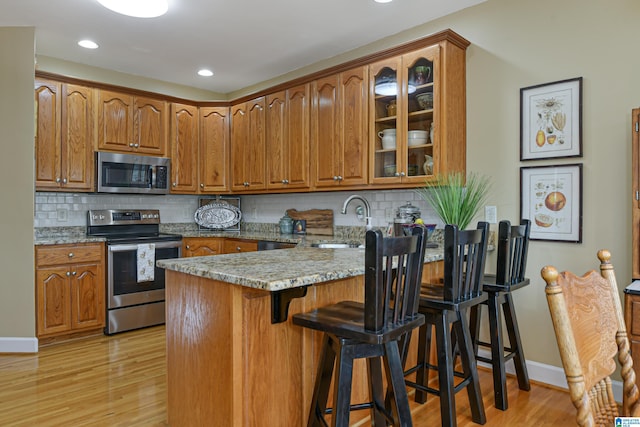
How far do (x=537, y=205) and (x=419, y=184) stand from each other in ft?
2.56

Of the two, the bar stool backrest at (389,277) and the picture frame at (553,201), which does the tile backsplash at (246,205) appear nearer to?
the picture frame at (553,201)

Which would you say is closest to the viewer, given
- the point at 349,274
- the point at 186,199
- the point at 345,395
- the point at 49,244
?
the point at 345,395

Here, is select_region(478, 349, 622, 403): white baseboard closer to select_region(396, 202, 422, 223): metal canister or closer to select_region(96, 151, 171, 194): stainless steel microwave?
select_region(396, 202, 422, 223): metal canister

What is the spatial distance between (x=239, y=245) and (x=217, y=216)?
0.95 m

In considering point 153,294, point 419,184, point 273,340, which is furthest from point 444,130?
point 153,294

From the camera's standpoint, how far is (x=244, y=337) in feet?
5.42

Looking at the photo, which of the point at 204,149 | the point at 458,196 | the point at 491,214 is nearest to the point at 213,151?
the point at 204,149

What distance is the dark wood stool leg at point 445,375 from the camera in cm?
191

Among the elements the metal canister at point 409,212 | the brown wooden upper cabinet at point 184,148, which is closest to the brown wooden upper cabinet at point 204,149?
the brown wooden upper cabinet at point 184,148

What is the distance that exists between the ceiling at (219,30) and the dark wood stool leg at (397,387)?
2.44 metres

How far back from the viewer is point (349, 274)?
5.56ft

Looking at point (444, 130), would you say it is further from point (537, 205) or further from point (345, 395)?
point (345, 395)

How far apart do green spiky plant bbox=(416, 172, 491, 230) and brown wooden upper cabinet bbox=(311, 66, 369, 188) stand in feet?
2.22

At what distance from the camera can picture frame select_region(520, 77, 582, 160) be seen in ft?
8.29
